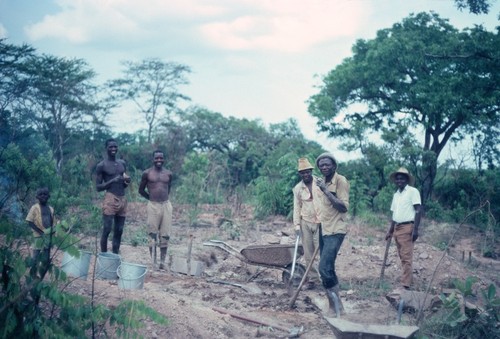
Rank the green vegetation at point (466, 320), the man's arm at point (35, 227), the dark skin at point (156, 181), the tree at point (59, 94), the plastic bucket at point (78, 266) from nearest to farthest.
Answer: the green vegetation at point (466, 320) < the plastic bucket at point (78, 266) < the man's arm at point (35, 227) < the dark skin at point (156, 181) < the tree at point (59, 94)

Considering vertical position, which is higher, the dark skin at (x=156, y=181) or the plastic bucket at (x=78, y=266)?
the dark skin at (x=156, y=181)

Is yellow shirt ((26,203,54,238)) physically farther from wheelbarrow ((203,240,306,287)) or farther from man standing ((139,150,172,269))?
wheelbarrow ((203,240,306,287))

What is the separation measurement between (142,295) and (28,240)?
204 centimetres

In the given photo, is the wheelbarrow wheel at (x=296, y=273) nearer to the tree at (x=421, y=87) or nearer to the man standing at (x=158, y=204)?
the man standing at (x=158, y=204)

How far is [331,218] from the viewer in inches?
231

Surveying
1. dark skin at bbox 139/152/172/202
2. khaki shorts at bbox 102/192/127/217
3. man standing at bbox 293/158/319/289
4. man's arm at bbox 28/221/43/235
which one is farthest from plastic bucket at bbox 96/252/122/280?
man standing at bbox 293/158/319/289

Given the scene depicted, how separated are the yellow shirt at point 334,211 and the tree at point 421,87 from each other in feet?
33.8

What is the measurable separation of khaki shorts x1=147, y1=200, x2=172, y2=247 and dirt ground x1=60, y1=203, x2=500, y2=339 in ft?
1.32

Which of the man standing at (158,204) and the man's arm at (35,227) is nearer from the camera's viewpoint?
the man's arm at (35,227)

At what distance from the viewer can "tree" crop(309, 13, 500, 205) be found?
16125 mm

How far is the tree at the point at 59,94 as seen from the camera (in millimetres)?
20609

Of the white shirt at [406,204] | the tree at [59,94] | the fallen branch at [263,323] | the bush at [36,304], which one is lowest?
the fallen branch at [263,323]

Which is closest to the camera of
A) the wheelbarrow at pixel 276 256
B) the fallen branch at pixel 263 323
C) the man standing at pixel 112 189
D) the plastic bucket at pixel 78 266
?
the fallen branch at pixel 263 323

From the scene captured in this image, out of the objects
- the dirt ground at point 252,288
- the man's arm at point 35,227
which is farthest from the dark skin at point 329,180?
the man's arm at point 35,227
